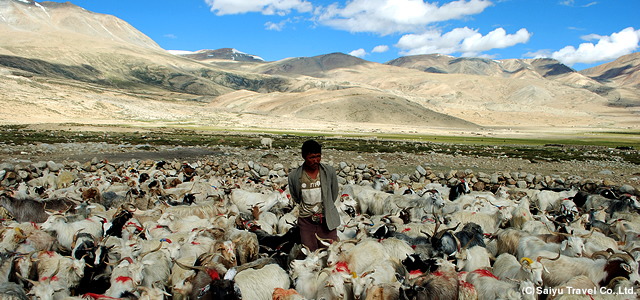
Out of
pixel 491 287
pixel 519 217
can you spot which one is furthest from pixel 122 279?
pixel 519 217

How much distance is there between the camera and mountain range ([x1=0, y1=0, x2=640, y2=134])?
53.7 m

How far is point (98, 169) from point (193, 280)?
10.7 m

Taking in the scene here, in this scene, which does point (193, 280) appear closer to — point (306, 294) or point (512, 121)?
point (306, 294)

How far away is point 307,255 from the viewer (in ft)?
14.0

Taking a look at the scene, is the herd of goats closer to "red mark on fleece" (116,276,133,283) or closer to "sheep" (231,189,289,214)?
"red mark on fleece" (116,276,133,283)

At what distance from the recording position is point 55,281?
13.0 ft

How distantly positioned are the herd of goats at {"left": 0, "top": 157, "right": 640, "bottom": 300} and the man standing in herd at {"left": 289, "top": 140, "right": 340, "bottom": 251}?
→ 0.26 m

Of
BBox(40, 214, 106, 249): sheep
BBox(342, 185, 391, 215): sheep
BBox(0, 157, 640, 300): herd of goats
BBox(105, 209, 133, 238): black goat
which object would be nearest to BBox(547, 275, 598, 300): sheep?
BBox(0, 157, 640, 300): herd of goats

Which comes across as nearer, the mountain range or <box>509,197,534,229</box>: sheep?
<box>509,197,534,229</box>: sheep

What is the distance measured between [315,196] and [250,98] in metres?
93.1

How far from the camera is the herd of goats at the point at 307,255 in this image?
383 cm

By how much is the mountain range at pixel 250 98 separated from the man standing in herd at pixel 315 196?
4145 centimetres

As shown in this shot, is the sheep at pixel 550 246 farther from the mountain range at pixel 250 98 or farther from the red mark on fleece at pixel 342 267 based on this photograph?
the mountain range at pixel 250 98

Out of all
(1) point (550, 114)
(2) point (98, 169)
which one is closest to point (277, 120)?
(2) point (98, 169)
